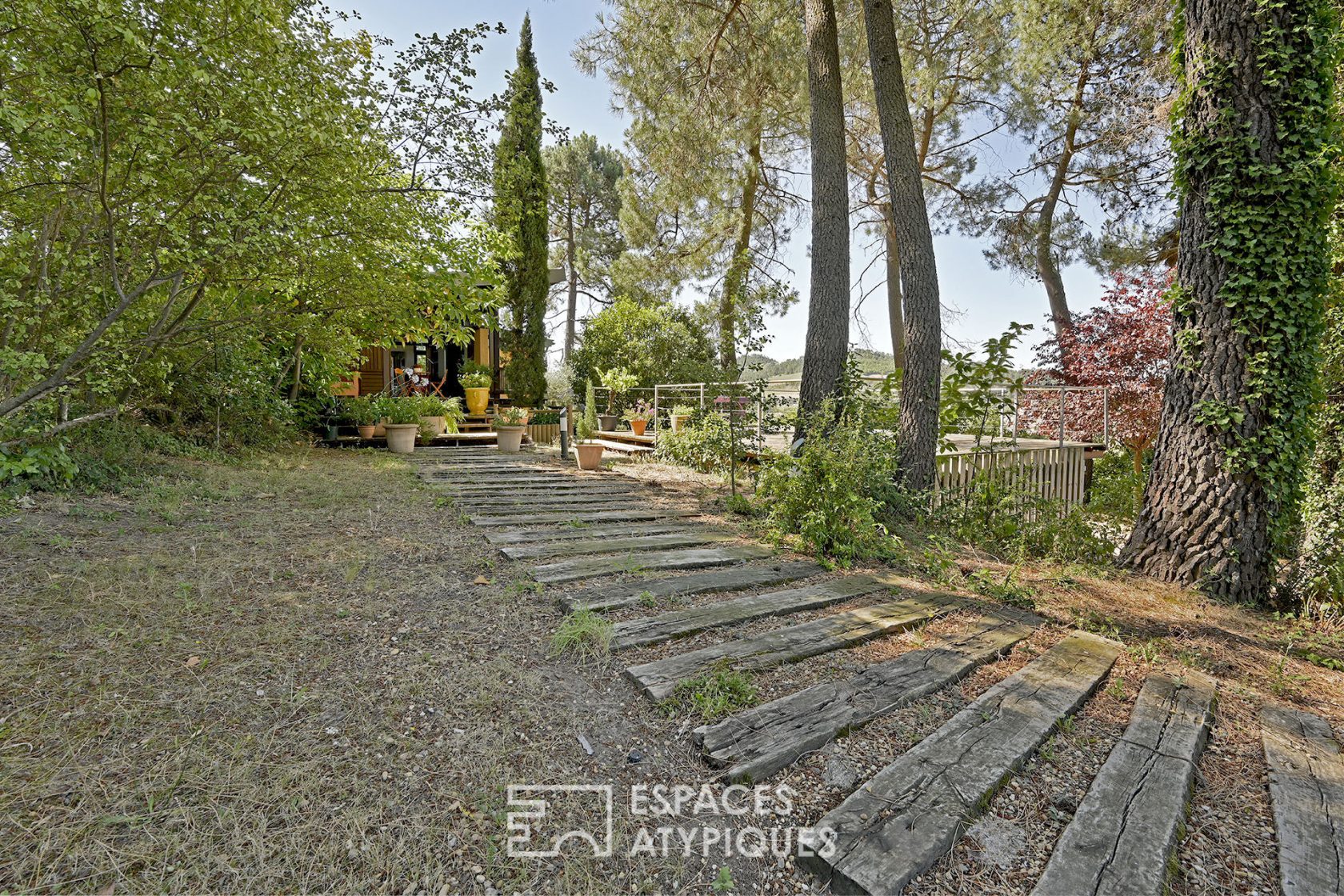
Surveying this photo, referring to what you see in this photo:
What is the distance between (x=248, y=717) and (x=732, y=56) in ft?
27.4

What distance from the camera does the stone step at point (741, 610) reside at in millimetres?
2475

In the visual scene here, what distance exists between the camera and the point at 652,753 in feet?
5.79

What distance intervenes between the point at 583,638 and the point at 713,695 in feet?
2.04

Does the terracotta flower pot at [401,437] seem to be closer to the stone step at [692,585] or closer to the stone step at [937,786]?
the stone step at [692,585]

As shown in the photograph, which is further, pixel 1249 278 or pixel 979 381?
pixel 979 381

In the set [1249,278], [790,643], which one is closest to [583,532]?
[790,643]

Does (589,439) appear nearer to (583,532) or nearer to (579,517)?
(579,517)

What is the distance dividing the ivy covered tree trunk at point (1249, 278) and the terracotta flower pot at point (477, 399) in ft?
32.1

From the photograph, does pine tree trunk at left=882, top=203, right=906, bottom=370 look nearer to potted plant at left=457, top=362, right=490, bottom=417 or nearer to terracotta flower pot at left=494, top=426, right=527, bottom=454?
terracotta flower pot at left=494, top=426, right=527, bottom=454

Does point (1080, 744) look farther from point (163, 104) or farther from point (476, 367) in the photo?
point (476, 367)

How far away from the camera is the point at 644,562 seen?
3414mm

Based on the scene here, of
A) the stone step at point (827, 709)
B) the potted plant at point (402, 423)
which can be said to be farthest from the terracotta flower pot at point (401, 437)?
the stone step at point (827, 709)

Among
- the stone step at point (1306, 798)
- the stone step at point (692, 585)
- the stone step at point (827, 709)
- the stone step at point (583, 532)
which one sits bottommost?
the stone step at point (1306, 798)

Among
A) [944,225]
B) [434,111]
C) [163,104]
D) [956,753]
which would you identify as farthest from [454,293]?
[944,225]
